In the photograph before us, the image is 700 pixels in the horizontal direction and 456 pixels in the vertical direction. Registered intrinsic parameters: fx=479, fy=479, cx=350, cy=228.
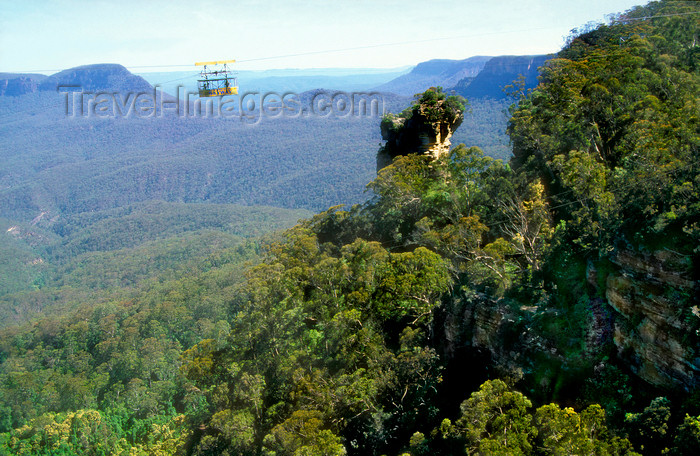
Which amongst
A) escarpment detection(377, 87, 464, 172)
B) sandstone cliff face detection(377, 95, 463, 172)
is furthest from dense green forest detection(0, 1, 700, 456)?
sandstone cliff face detection(377, 95, 463, 172)

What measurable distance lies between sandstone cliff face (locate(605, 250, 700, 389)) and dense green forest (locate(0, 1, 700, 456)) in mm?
38

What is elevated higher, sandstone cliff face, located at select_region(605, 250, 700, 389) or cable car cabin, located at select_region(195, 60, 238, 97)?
cable car cabin, located at select_region(195, 60, 238, 97)

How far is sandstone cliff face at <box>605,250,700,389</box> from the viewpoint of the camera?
12.5 metres

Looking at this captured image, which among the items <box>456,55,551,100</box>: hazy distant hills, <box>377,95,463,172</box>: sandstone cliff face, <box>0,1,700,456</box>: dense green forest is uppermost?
<box>456,55,551,100</box>: hazy distant hills

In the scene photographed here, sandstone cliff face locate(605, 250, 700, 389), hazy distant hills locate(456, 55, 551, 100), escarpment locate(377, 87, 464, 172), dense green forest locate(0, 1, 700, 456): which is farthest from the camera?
hazy distant hills locate(456, 55, 551, 100)

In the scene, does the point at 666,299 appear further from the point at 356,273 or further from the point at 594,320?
the point at 356,273

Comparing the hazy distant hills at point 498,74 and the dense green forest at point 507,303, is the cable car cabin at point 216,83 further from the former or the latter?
the hazy distant hills at point 498,74

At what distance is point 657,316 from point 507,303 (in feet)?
15.6

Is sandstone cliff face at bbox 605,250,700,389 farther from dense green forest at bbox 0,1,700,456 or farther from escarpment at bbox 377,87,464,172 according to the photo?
escarpment at bbox 377,87,464,172

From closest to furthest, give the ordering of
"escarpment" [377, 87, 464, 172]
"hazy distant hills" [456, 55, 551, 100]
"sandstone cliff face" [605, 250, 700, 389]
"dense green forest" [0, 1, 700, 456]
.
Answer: "sandstone cliff face" [605, 250, 700, 389], "dense green forest" [0, 1, 700, 456], "escarpment" [377, 87, 464, 172], "hazy distant hills" [456, 55, 551, 100]

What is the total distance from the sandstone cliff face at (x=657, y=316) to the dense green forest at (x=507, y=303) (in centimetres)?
4

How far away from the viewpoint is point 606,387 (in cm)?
1420

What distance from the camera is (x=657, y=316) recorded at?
13.3 meters

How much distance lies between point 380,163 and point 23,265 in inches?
5273
